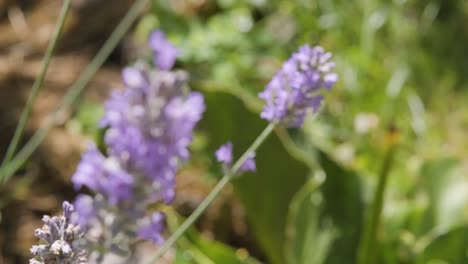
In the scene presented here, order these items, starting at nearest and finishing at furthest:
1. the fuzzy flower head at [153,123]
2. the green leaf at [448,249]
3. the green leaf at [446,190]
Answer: the fuzzy flower head at [153,123] < the green leaf at [448,249] < the green leaf at [446,190]

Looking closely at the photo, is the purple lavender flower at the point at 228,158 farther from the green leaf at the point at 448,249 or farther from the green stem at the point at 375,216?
the green leaf at the point at 448,249

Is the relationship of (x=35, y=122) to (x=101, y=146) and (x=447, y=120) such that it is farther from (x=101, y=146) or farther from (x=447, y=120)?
(x=447, y=120)

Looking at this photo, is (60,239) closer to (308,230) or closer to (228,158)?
(228,158)

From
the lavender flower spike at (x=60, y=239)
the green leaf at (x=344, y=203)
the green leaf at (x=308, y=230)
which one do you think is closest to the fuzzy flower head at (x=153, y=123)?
the lavender flower spike at (x=60, y=239)

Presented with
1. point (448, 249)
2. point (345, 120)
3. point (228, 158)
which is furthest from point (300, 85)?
point (345, 120)

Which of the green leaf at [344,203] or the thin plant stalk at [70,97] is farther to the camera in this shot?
the green leaf at [344,203]

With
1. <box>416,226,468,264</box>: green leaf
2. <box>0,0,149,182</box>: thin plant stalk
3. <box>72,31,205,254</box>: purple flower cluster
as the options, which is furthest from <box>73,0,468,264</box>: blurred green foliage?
<box>72,31,205,254</box>: purple flower cluster

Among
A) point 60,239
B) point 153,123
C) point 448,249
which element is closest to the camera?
point 153,123

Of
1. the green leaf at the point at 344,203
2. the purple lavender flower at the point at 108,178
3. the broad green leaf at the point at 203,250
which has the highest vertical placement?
the green leaf at the point at 344,203
